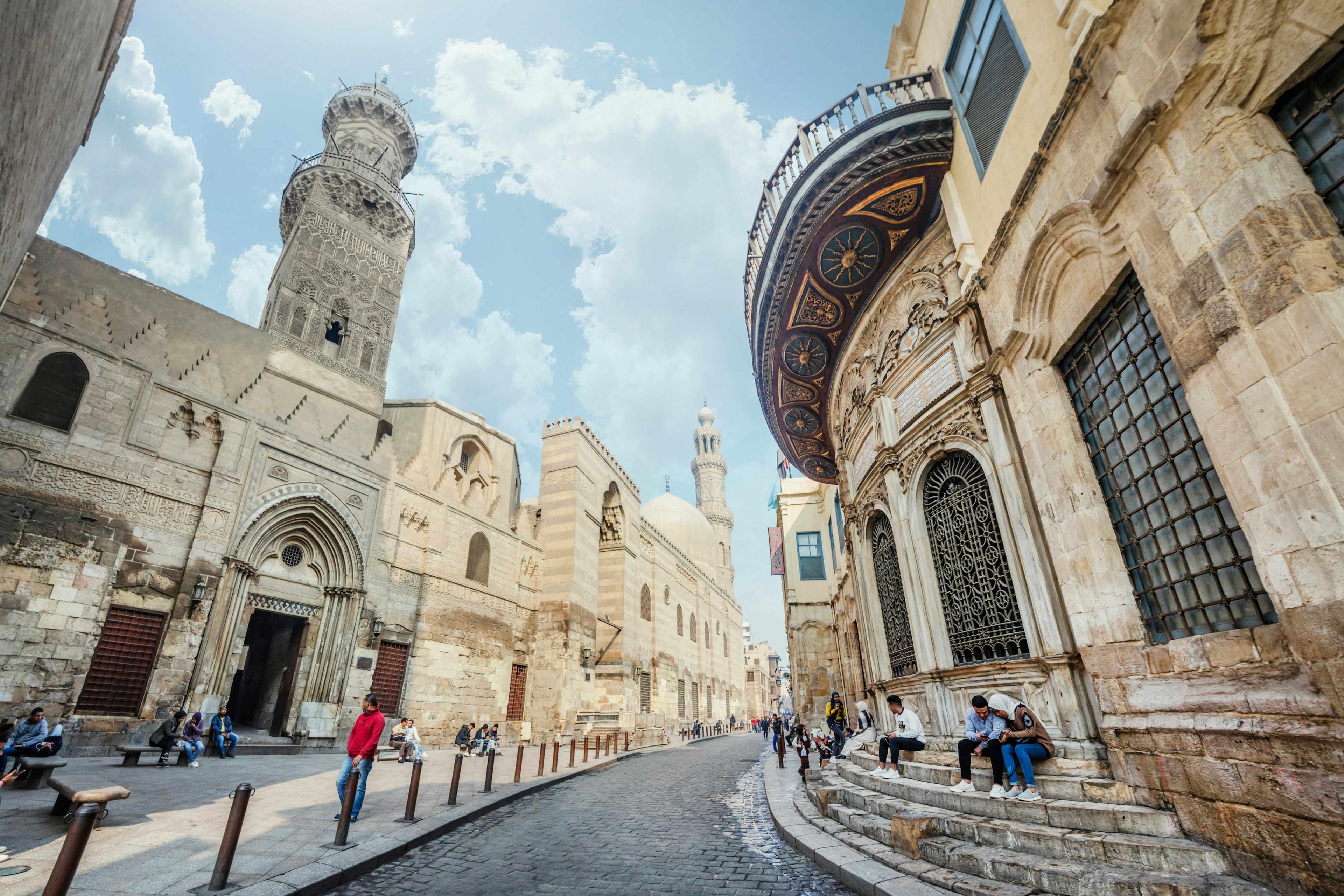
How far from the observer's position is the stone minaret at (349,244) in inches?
632

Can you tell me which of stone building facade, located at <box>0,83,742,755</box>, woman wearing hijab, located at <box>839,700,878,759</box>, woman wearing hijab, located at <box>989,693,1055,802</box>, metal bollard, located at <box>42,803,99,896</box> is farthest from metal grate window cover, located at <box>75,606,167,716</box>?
woman wearing hijab, located at <box>989,693,1055,802</box>

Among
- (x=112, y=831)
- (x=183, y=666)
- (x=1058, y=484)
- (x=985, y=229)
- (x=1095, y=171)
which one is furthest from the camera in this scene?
(x=183, y=666)

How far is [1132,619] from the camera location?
13.7 feet

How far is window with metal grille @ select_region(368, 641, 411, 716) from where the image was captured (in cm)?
1415

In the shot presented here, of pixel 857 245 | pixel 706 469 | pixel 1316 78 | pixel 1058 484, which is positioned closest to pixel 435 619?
pixel 857 245

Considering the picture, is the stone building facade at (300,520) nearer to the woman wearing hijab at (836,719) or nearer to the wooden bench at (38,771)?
the wooden bench at (38,771)

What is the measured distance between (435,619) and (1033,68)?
16.3 meters

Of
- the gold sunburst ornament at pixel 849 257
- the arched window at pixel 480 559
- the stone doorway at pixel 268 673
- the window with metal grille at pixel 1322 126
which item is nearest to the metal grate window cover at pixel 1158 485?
the window with metal grille at pixel 1322 126

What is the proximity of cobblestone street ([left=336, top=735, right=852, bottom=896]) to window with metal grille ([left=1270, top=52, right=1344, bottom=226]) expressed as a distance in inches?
188

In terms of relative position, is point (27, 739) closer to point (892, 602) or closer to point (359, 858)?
point (359, 858)

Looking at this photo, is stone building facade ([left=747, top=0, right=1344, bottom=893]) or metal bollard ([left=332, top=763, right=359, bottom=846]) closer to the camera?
stone building facade ([left=747, top=0, right=1344, bottom=893])

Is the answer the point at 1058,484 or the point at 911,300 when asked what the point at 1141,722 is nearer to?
the point at 1058,484

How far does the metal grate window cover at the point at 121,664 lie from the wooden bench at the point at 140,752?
0.60 meters

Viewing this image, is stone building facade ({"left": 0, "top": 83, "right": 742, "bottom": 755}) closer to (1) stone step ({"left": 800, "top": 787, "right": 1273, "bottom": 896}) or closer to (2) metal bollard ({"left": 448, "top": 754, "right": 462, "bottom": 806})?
(2) metal bollard ({"left": 448, "top": 754, "right": 462, "bottom": 806})
